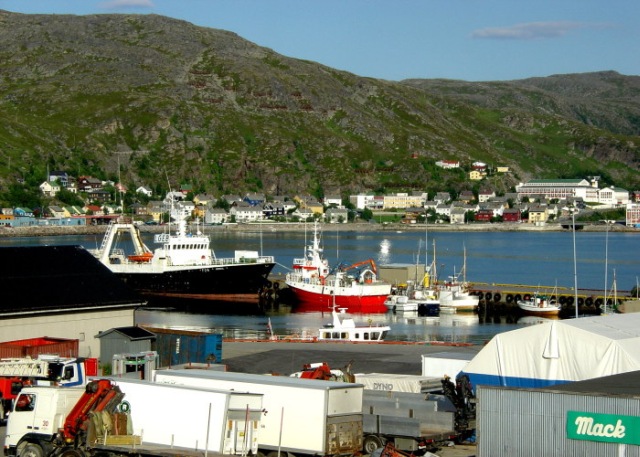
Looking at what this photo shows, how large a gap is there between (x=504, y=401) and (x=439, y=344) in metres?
22.0

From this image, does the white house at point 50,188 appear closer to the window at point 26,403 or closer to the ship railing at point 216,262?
the ship railing at point 216,262

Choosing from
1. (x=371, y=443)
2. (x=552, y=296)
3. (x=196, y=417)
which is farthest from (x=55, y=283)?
(x=552, y=296)

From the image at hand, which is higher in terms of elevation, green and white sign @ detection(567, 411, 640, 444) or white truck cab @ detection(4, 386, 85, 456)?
green and white sign @ detection(567, 411, 640, 444)

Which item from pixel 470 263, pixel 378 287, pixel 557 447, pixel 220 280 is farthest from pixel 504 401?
pixel 470 263

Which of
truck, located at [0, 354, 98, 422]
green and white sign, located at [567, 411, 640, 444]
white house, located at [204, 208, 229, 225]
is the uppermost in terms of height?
white house, located at [204, 208, 229, 225]

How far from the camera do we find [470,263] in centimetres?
11200

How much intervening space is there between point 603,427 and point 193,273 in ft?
181

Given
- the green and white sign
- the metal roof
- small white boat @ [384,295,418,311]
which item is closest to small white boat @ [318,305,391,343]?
the metal roof

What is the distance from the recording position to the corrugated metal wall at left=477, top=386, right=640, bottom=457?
16.5 metres

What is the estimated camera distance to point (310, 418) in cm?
1853

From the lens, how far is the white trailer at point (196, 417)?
18172 mm

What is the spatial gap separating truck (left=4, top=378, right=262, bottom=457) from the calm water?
32.8 metres

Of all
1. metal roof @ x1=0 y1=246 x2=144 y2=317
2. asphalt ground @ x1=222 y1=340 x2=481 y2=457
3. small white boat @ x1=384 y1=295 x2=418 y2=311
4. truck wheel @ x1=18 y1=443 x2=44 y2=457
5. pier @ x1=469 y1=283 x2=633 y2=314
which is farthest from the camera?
pier @ x1=469 y1=283 x2=633 y2=314

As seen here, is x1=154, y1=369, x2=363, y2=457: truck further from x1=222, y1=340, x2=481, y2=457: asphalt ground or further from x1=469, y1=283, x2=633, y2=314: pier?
x1=469, y1=283, x2=633, y2=314: pier
